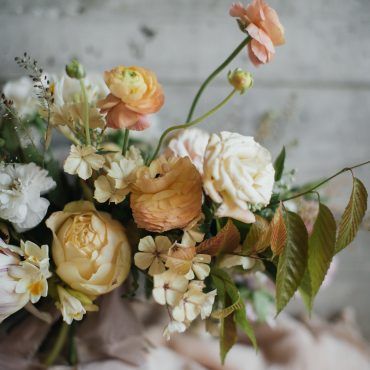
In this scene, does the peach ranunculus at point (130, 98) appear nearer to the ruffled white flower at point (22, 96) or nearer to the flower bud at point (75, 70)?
the flower bud at point (75, 70)

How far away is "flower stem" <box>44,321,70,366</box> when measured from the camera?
71 centimetres

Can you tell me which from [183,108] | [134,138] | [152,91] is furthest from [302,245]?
[183,108]

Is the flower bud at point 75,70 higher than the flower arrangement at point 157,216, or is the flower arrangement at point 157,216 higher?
the flower bud at point 75,70

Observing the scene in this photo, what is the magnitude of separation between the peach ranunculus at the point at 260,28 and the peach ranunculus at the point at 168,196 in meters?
0.15

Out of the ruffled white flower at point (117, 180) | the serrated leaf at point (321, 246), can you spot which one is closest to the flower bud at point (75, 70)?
the ruffled white flower at point (117, 180)

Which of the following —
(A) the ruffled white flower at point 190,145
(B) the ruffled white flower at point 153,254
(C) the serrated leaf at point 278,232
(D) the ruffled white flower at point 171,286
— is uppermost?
(A) the ruffled white flower at point 190,145

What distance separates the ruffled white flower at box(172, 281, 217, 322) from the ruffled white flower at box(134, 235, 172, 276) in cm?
4

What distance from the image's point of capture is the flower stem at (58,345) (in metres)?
0.71

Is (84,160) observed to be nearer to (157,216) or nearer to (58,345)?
(157,216)

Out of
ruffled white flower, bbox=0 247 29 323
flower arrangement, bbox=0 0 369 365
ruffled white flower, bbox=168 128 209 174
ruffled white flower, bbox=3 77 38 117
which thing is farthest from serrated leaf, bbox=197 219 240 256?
ruffled white flower, bbox=3 77 38 117

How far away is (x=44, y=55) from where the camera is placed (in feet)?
3.20

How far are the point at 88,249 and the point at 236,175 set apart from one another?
200mm

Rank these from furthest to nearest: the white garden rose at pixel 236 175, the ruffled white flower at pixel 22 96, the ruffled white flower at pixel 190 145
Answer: the ruffled white flower at pixel 22 96, the ruffled white flower at pixel 190 145, the white garden rose at pixel 236 175

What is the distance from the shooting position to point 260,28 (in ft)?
1.83
